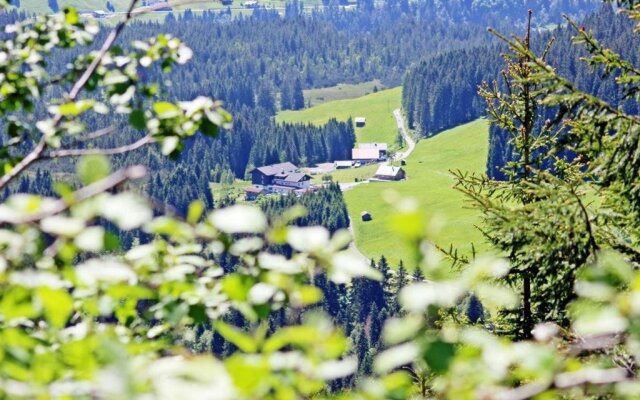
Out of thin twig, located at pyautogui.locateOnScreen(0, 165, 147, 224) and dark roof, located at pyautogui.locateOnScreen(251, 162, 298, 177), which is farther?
dark roof, located at pyautogui.locateOnScreen(251, 162, 298, 177)

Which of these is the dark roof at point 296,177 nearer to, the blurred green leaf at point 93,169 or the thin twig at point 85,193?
the thin twig at point 85,193

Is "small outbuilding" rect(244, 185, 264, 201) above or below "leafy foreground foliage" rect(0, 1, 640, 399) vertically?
below

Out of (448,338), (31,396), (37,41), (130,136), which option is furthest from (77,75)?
(130,136)

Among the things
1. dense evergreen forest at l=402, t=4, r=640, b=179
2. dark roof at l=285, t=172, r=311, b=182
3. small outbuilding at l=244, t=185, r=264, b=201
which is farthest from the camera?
dark roof at l=285, t=172, r=311, b=182

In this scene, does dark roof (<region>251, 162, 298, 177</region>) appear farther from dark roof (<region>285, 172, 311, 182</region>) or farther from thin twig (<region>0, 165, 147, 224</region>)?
thin twig (<region>0, 165, 147, 224</region>)

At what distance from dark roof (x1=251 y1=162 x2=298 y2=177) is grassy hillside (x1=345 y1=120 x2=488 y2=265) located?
2057cm

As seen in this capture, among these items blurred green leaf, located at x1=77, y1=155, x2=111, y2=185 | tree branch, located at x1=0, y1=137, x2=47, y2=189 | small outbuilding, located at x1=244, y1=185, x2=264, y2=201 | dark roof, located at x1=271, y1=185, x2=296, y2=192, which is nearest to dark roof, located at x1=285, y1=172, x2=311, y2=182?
dark roof, located at x1=271, y1=185, x2=296, y2=192

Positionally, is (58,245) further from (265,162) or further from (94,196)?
(265,162)

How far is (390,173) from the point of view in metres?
168

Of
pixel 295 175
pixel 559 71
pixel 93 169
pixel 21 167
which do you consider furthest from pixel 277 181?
pixel 93 169

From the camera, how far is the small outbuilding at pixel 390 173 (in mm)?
166625

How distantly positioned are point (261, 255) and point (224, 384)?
116 cm

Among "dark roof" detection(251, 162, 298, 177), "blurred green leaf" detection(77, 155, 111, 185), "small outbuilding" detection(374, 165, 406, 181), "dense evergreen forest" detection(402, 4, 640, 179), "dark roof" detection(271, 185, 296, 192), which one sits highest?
"blurred green leaf" detection(77, 155, 111, 185)

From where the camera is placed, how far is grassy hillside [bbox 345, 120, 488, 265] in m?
132
